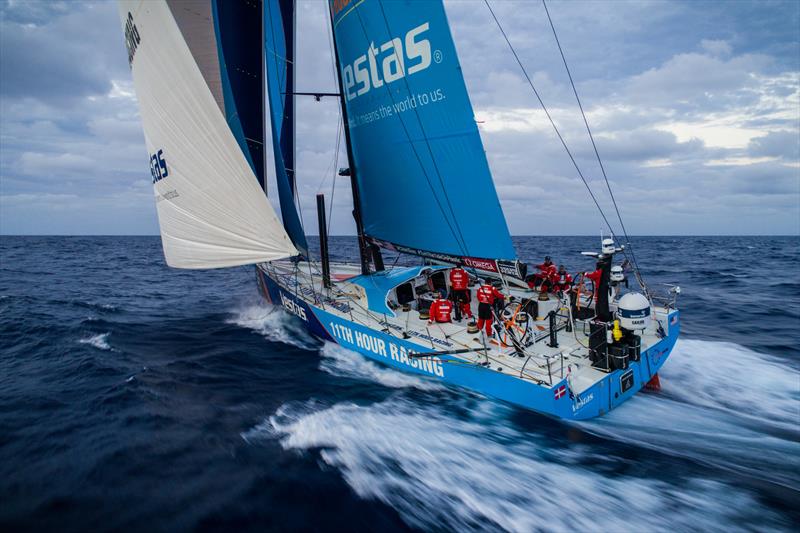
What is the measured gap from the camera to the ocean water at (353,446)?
439 centimetres

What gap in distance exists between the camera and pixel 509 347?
693 centimetres

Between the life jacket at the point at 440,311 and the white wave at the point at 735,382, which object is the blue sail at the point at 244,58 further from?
the white wave at the point at 735,382

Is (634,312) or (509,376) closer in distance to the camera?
(509,376)

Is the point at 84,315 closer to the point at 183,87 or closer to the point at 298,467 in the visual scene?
the point at 183,87

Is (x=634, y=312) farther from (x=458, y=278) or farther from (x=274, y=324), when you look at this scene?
(x=274, y=324)

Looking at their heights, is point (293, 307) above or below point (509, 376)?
above

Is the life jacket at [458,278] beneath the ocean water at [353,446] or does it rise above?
above

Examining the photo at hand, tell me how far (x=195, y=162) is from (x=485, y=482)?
23.4 ft

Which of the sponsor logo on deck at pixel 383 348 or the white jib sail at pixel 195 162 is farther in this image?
the white jib sail at pixel 195 162

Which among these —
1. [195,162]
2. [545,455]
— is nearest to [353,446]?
[545,455]

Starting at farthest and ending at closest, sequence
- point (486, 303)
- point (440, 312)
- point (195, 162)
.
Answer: point (440, 312), point (195, 162), point (486, 303)

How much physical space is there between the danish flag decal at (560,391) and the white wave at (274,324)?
614 cm

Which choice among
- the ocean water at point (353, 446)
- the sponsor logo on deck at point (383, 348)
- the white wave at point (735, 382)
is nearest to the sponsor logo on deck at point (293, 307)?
the ocean water at point (353, 446)

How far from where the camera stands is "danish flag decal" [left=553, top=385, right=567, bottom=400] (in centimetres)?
535
